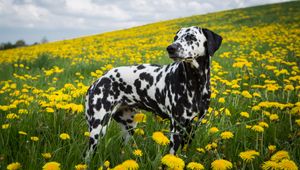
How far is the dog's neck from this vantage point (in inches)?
117

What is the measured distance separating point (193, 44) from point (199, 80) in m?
0.38

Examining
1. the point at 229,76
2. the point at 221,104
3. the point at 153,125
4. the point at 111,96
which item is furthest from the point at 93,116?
the point at 229,76

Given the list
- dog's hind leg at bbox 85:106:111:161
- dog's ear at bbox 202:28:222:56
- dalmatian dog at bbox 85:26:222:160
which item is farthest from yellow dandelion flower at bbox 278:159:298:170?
dog's hind leg at bbox 85:106:111:161

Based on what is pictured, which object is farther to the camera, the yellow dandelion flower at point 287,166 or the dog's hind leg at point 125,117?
the dog's hind leg at point 125,117

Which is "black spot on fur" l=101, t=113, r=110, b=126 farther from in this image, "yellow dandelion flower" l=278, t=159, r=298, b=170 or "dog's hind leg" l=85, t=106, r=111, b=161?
"yellow dandelion flower" l=278, t=159, r=298, b=170

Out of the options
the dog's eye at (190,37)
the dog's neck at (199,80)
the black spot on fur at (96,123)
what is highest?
the dog's eye at (190,37)

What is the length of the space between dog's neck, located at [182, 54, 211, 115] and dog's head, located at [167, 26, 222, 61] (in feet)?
0.28

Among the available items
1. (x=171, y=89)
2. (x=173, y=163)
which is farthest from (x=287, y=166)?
(x=171, y=89)

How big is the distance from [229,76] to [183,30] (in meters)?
3.44

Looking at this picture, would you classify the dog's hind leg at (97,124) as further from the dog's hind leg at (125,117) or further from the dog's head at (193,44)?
the dog's head at (193,44)

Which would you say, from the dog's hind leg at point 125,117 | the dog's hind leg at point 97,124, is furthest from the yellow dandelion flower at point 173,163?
the dog's hind leg at point 125,117

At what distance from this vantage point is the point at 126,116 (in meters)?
3.71

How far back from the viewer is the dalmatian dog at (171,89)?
2.92m

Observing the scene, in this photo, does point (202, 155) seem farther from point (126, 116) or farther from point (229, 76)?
point (229, 76)
